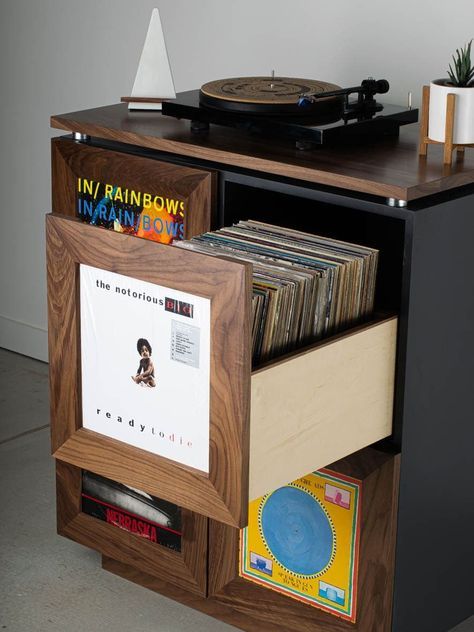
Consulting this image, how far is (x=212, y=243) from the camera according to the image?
170cm

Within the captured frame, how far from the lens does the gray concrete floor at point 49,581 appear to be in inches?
81.3

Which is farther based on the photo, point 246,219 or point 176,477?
point 246,219

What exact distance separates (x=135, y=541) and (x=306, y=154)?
78 cm

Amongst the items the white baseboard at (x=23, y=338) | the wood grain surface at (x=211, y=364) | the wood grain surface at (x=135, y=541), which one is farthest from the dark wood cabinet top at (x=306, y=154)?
the white baseboard at (x=23, y=338)

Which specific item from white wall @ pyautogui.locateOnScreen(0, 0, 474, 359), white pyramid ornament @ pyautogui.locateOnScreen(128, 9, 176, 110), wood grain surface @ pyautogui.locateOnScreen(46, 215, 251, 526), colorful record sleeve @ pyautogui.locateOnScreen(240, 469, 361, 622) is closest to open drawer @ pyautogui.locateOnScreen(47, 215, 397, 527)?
wood grain surface @ pyautogui.locateOnScreen(46, 215, 251, 526)

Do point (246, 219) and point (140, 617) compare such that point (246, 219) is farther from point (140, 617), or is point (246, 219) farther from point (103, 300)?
point (140, 617)

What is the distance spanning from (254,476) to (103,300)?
32cm

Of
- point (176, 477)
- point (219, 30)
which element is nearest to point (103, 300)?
point (176, 477)

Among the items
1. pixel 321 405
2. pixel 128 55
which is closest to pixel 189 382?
pixel 321 405

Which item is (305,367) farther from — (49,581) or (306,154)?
(49,581)

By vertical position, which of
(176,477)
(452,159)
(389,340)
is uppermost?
(452,159)

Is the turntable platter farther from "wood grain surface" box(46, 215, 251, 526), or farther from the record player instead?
"wood grain surface" box(46, 215, 251, 526)

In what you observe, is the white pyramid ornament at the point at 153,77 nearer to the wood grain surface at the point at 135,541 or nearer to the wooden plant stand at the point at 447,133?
the wooden plant stand at the point at 447,133

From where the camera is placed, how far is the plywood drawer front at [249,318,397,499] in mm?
1535
